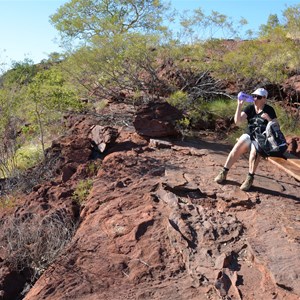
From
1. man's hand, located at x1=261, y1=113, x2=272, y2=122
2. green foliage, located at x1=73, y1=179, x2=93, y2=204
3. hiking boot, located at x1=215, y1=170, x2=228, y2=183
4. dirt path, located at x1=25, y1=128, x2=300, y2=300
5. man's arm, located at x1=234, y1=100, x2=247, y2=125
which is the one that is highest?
man's arm, located at x1=234, y1=100, x2=247, y2=125

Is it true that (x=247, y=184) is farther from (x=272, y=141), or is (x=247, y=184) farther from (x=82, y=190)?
(x=82, y=190)

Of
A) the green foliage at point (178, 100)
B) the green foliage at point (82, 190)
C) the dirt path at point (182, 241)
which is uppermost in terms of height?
the green foliage at point (178, 100)

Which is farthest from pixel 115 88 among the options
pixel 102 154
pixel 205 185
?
pixel 205 185

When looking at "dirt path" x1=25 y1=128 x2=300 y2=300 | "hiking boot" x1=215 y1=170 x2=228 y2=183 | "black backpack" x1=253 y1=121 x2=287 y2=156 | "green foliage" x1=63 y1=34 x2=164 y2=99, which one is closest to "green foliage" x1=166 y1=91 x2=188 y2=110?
"green foliage" x1=63 y1=34 x2=164 y2=99

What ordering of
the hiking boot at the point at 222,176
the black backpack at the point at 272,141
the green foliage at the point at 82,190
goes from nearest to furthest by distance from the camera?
the black backpack at the point at 272,141 < the hiking boot at the point at 222,176 < the green foliage at the point at 82,190

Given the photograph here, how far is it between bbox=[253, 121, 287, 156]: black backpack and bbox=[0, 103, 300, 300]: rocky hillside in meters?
0.56

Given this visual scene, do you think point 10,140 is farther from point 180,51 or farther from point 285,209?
point 285,209

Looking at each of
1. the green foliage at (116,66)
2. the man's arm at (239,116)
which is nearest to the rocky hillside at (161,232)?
the man's arm at (239,116)

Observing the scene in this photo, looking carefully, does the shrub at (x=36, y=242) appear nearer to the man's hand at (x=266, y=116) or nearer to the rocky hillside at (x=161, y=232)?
the rocky hillside at (x=161, y=232)

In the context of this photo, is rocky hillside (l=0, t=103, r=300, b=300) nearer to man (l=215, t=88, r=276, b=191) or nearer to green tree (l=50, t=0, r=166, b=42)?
man (l=215, t=88, r=276, b=191)

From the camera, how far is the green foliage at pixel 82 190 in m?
5.91

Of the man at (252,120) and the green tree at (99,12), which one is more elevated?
the green tree at (99,12)

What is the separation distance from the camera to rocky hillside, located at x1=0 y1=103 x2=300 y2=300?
363 centimetres

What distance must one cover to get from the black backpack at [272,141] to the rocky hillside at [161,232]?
562 mm
